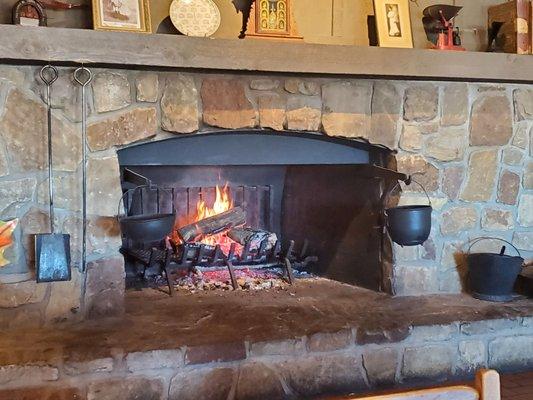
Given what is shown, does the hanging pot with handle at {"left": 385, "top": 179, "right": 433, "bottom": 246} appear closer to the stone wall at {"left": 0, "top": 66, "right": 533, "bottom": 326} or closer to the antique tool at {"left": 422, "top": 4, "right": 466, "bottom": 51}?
the stone wall at {"left": 0, "top": 66, "right": 533, "bottom": 326}

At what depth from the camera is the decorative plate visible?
2.30 metres

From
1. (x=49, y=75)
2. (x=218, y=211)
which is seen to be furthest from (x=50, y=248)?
(x=218, y=211)

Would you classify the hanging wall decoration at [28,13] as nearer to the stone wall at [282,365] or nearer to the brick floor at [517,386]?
the stone wall at [282,365]

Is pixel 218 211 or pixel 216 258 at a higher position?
pixel 218 211

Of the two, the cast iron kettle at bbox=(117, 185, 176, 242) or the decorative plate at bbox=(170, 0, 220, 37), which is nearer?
the cast iron kettle at bbox=(117, 185, 176, 242)

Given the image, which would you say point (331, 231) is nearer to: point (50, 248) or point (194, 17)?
point (194, 17)

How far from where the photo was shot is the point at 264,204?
3195 millimetres

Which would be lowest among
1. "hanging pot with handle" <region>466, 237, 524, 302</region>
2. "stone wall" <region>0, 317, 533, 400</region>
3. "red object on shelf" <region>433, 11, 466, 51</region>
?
"stone wall" <region>0, 317, 533, 400</region>

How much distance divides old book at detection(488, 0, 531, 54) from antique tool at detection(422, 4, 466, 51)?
208mm

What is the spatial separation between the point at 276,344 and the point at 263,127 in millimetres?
862

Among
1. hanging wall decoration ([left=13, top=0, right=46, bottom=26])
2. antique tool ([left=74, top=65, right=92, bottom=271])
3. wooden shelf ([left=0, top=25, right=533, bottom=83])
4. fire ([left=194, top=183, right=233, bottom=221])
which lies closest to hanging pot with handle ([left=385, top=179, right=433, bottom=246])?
wooden shelf ([left=0, top=25, right=533, bottom=83])

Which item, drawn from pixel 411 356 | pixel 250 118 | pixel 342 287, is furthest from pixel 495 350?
pixel 250 118

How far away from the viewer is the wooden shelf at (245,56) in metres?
2.06

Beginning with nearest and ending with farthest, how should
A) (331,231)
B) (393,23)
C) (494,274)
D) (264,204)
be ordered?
(393,23)
(494,274)
(331,231)
(264,204)
